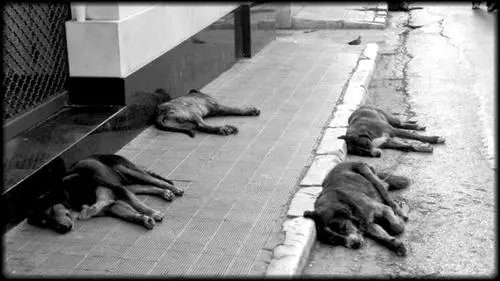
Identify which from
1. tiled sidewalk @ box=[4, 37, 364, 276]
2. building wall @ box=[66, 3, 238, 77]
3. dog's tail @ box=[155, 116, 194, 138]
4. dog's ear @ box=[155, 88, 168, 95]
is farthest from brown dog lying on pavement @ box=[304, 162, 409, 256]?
dog's ear @ box=[155, 88, 168, 95]

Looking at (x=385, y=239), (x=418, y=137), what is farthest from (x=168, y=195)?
(x=418, y=137)

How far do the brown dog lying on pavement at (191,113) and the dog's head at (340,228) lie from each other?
298 centimetres

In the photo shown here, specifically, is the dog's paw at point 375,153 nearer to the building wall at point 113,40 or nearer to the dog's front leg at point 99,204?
the building wall at point 113,40

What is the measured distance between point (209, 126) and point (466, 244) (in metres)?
3.70

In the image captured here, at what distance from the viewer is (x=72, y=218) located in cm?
679

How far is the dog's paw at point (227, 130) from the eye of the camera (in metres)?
9.39

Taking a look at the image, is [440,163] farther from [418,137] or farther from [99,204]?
[99,204]

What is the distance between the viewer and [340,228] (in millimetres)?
6629

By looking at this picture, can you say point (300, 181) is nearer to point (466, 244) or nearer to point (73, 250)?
point (466, 244)

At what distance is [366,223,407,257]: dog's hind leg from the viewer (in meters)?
6.54

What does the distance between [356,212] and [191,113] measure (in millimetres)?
3514

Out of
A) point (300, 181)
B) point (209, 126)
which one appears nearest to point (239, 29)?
point (209, 126)

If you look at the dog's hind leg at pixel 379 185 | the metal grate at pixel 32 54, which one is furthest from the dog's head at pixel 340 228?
the metal grate at pixel 32 54

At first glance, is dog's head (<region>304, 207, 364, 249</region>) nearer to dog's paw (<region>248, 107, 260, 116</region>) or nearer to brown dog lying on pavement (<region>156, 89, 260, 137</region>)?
brown dog lying on pavement (<region>156, 89, 260, 137</region>)
